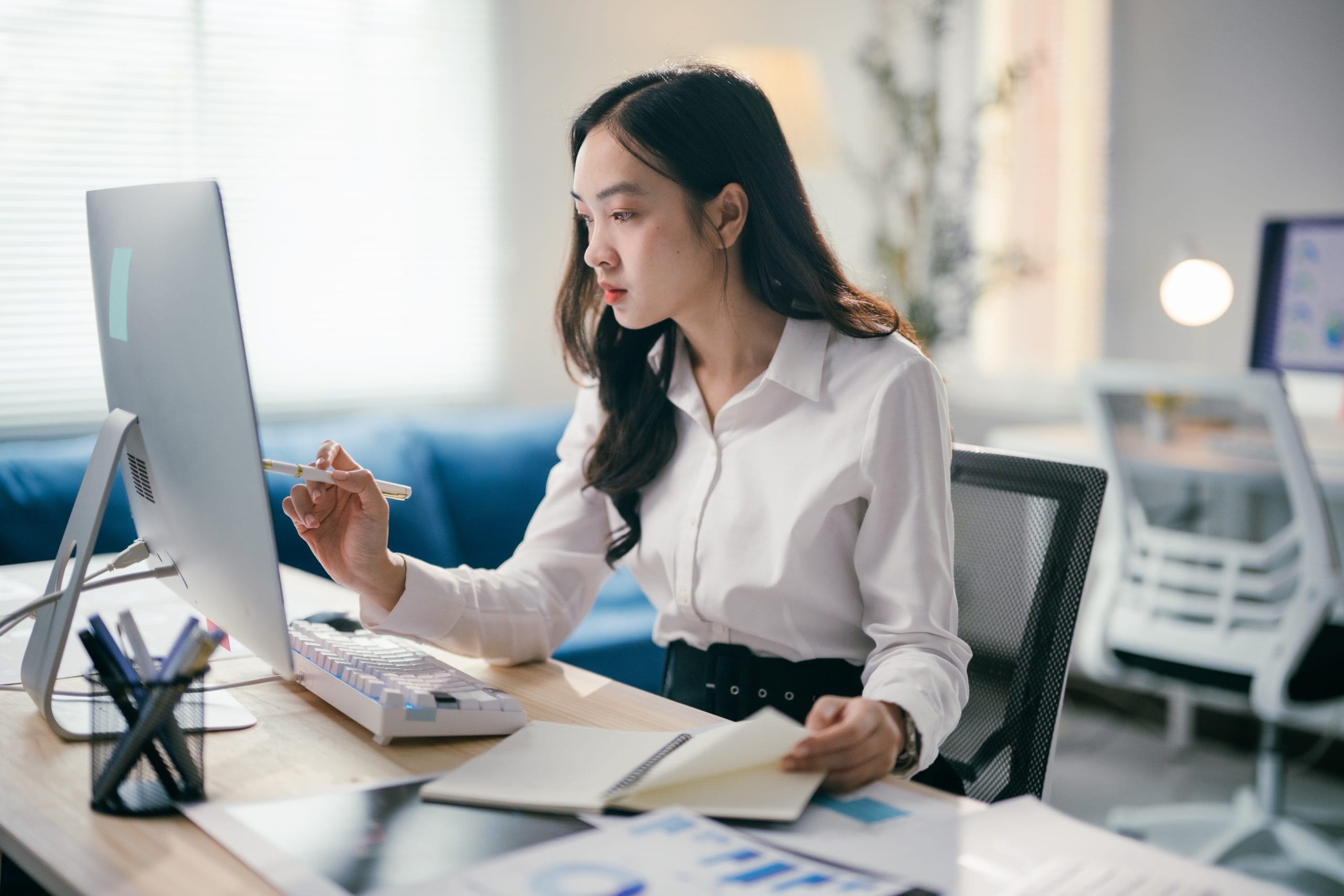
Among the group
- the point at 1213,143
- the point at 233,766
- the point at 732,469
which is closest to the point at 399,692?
the point at 233,766

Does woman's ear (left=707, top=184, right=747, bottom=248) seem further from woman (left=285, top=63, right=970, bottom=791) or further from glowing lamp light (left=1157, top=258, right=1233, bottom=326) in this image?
glowing lamp light (left=1157, top=258, right=1233, bottom=326)

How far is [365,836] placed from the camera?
2.52ft

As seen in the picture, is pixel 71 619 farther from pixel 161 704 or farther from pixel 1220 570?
pixel 1220 570

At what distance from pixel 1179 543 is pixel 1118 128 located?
1504 mm

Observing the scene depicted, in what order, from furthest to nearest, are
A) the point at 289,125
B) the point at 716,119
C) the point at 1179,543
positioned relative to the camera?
the point at 289,125
the point at 1179,543
the point at 716,119

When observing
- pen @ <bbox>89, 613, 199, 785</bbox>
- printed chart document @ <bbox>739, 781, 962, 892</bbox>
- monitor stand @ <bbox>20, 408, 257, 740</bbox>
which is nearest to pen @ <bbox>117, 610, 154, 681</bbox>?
pen @ <bbox>89, 613, 199, 785</bbox>

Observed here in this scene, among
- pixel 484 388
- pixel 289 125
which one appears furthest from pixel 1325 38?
pixel 289 125

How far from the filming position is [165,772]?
32.6 inches

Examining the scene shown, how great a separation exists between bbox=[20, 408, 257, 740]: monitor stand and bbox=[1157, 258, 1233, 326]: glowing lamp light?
2.61m

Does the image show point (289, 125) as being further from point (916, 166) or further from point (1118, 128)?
point (1118, 128)

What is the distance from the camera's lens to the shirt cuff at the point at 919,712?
94 centimetres

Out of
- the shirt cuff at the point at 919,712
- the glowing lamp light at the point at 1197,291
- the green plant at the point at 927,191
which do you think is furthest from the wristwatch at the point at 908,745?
the green plant at the point at 927,191

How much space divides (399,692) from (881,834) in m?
0.41

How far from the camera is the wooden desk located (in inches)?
28.5
